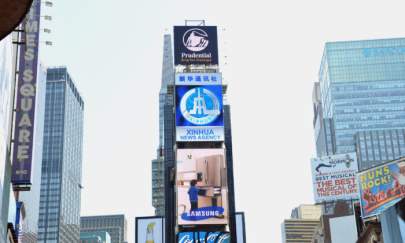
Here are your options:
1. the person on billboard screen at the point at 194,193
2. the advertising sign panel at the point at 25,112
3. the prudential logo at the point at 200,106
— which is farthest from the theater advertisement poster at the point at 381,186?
the advertising sign panel at the point at 25,112

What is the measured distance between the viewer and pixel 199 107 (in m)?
60.8

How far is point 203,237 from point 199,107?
36.5ft

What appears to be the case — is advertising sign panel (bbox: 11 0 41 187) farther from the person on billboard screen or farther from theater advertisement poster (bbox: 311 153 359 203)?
theater advertisement poster (bbox: 311 153 359 203)

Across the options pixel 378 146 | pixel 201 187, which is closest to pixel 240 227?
pixel 201 187

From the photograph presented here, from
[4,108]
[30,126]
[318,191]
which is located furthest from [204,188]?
[318,191]

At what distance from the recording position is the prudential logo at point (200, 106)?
60.4 metres

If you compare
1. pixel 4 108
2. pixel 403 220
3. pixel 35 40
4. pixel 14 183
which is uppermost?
pixel 35 40

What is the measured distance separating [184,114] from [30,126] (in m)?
18.0

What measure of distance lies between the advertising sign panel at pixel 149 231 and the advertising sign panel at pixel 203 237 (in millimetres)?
10233

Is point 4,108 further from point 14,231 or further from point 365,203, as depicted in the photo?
point 365,203

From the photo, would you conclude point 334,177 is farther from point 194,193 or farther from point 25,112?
point 25,112

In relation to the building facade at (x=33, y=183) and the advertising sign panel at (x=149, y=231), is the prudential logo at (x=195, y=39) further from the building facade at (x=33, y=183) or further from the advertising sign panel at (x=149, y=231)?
the advertising sign panel at (x=149, y=231)

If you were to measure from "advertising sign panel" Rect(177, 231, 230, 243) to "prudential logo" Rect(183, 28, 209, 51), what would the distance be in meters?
17.5

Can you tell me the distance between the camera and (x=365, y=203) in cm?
5231
